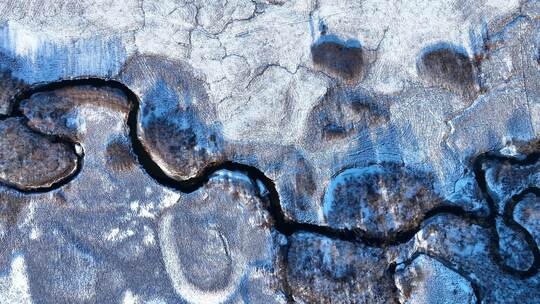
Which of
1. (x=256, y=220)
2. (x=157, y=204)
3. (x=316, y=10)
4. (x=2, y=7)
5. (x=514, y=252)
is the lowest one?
(x=157, y=204)

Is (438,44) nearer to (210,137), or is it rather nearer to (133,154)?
(210,137)

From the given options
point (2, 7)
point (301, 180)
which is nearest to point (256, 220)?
point (301, 180)

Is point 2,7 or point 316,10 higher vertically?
point 316,10

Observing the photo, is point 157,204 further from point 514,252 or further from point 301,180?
point 514,252

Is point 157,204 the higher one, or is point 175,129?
point 175,129

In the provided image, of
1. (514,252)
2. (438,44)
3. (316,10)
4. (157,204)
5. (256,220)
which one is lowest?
(157,204)

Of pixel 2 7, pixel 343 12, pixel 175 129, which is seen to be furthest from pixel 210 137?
pixel 2 7
